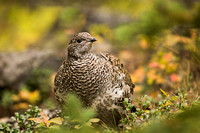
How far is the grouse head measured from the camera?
12.2ft

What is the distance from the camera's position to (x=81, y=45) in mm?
3740

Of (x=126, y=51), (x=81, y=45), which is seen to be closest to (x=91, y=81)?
(x=81, y=45)

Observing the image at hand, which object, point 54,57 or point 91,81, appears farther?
point 54,57

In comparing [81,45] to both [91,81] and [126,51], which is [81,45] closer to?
[91,81]

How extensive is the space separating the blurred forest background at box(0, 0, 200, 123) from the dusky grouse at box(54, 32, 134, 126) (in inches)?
39.1


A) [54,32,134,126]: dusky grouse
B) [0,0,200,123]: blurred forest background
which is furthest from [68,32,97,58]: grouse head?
[0,0,200,123]: blurred forest background

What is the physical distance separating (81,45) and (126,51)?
4.69 m

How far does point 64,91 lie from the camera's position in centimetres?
368

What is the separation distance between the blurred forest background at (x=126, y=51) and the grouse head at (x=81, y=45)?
1.22m

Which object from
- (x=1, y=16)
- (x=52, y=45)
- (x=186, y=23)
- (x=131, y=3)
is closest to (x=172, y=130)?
(x=186, y=23)

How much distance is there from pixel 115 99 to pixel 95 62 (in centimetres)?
60

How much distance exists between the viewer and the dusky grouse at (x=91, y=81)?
3578 mm

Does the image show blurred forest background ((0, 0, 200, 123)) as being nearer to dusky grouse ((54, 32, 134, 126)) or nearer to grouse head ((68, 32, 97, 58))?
dusky grouse ((54, 32, 134, 126))

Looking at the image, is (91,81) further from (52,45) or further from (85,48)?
(52,45)
